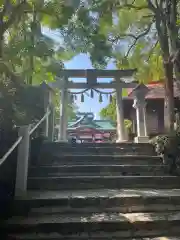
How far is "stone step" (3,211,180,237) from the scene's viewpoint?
3.57 meters

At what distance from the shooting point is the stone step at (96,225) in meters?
3.57

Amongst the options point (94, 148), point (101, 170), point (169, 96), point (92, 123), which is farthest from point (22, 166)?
point (92, 123)

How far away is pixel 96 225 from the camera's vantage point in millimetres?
3633

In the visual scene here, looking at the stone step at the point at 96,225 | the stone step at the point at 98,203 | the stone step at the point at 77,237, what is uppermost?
the stone step at the point at 98,203

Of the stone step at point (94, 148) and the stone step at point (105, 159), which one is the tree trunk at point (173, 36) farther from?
the stone step at point (105, 159)

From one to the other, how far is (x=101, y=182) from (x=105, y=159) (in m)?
1.30

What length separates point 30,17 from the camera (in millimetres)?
7820

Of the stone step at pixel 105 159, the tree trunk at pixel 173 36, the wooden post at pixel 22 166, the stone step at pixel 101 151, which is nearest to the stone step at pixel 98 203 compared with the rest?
the wooden post at pixel 22 166

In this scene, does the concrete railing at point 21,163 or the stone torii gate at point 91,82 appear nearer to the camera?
the concrete railing at point 21,163

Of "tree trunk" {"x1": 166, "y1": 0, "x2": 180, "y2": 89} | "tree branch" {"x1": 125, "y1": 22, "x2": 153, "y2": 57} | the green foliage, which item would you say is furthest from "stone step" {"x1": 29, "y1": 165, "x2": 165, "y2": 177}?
"tree branch" {"x1": 125, "y1": 22, "x2": 153, "y2": 57}

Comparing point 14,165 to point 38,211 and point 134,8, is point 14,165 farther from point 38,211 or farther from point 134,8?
point 134,8

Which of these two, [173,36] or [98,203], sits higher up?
[173,36]

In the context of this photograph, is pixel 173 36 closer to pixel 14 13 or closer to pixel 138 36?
pixel 138 36

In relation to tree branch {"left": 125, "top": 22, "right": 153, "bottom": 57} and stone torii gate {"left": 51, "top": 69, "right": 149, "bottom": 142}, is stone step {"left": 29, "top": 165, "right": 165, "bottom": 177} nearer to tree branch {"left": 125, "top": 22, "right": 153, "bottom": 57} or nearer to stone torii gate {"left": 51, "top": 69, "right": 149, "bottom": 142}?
stone torii gate {"left": 51, "top": 69, "right": 149, "bottom": 142}
